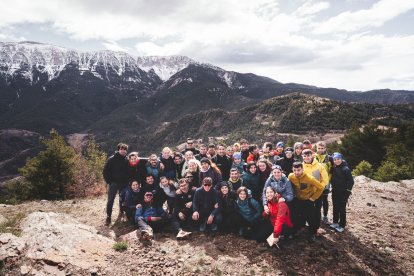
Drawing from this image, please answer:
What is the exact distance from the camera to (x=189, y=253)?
704 cm

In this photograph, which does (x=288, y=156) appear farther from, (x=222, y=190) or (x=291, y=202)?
(x=222, y=190)

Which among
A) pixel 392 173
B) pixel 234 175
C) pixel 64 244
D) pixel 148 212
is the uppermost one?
pixel 234 175

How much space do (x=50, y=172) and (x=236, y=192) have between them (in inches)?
617

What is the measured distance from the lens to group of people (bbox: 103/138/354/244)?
7387mm

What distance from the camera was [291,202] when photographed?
24.6ft

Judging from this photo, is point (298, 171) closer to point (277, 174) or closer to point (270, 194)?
point (277, 174)

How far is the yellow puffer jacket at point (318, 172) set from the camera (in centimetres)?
743

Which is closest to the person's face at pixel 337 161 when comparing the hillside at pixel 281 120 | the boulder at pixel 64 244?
the boulder at pixel 64 244

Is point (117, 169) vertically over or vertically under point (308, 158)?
under

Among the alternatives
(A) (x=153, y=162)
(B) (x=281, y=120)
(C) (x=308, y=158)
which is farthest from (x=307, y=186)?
(B) (x=281, y=120)

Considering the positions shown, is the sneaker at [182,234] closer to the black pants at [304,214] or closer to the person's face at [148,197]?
the person's face at [148,197]

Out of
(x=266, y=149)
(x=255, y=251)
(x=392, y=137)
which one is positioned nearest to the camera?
(x=255, y=251)

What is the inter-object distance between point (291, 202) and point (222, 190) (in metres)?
2.07

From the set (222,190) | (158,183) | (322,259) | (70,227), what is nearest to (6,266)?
(70,227)
